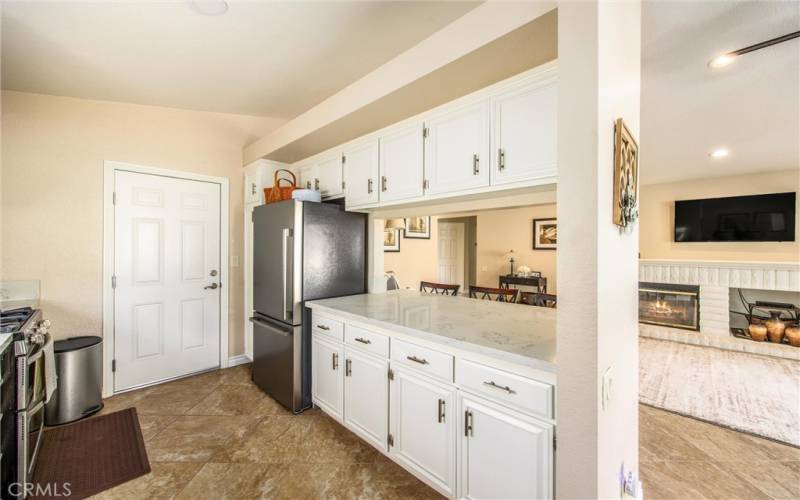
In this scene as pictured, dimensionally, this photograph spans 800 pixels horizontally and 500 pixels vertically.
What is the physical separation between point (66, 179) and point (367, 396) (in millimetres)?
3035

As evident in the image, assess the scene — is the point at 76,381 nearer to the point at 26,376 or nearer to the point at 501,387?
the point at 26,376

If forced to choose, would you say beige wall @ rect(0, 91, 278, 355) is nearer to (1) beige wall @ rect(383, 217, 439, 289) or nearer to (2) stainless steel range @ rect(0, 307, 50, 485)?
(2) stainless steel range @ rect(0, 307, 50, 485)

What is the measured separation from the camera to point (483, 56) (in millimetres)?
1569

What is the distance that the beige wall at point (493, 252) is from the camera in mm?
5626

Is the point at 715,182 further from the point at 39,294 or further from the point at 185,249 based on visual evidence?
the point at 39,294

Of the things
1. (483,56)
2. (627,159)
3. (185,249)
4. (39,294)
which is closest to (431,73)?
(483,56)

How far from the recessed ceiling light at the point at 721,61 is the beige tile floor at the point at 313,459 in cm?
248

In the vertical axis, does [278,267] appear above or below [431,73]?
below

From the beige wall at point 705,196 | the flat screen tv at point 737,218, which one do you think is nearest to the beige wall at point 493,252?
the beige wall at point 705,196

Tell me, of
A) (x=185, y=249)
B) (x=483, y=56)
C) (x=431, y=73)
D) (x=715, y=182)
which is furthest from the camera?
(x=715, y=182)

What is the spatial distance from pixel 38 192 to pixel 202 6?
7.28 feet

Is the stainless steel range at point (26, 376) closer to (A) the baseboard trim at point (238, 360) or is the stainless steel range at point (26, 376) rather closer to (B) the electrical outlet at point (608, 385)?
(A) the baseboard trim at point (238, 360)

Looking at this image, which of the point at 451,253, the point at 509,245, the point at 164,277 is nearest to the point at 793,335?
the point at 509,245

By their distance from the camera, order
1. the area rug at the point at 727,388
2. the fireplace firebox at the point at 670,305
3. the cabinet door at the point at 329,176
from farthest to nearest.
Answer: the fireplace firebox at the point at 670,305 < the cabinet door at the point at 329,176 < the area rug at the point at 727,388
